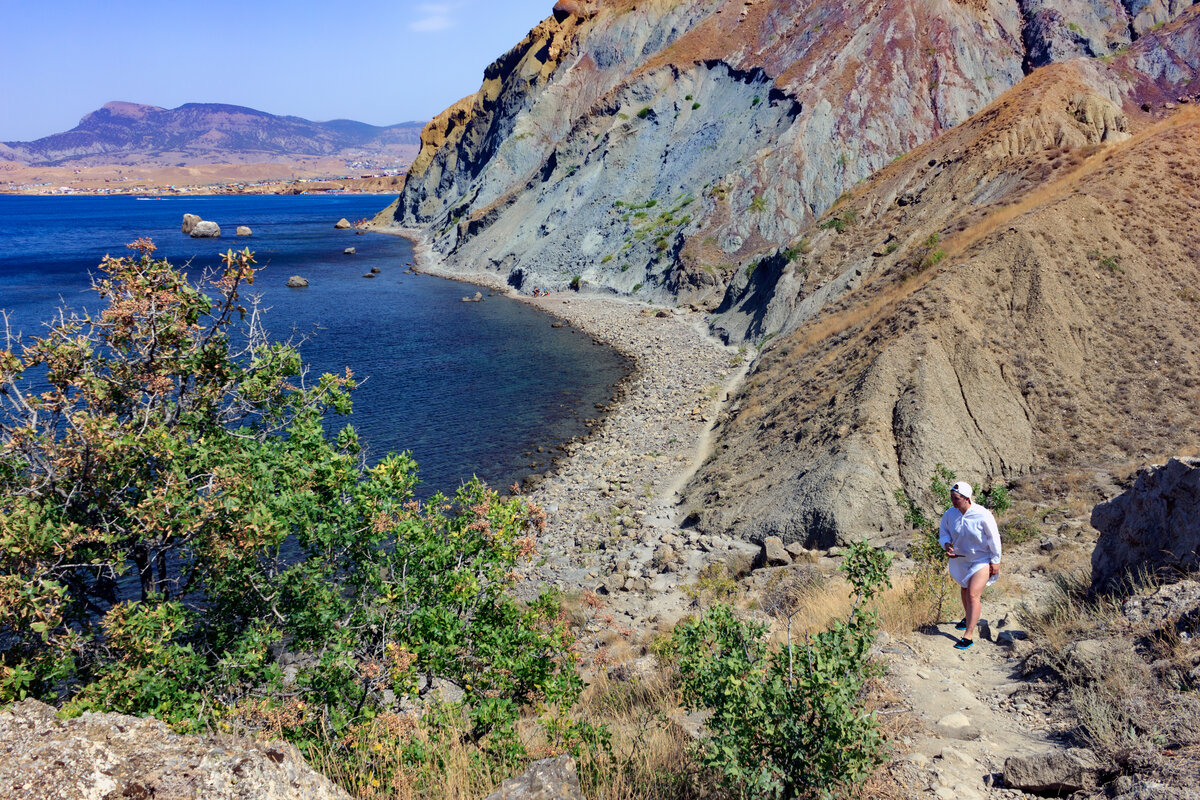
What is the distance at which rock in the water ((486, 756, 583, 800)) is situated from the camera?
550cm

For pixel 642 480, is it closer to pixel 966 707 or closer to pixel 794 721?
pixel 966 707

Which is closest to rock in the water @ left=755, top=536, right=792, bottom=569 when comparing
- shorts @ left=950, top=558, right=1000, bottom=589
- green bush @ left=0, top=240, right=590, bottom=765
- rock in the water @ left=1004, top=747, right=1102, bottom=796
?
shorts @ left=950, top=558, right=1000, bottom=589

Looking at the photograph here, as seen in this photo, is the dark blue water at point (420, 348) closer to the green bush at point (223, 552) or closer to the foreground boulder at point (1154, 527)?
the green bush at point (223, 552)

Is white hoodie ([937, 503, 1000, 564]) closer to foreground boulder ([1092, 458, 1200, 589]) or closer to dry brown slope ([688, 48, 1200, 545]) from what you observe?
foreground boulder ([1092, 458, 1200, 589])

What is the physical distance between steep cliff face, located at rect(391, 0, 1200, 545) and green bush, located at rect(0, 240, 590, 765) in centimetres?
1190

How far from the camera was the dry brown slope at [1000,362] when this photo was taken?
18172 millimetres

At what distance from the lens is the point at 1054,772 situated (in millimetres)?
5699

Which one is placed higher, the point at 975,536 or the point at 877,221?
the point at 877,221

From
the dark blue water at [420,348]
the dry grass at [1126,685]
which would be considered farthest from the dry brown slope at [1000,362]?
the dry grass at [1126,685]

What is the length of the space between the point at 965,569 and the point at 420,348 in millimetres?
38039

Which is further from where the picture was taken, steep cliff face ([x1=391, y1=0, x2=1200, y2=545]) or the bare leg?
steep cliff face ([x1=391, y1=0, x2=1200, y2=545])

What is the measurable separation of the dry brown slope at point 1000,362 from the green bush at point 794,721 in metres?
12.4

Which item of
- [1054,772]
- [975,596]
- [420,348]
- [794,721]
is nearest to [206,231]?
[420,348]

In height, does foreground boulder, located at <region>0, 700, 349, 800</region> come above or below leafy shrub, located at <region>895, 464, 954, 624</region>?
above
